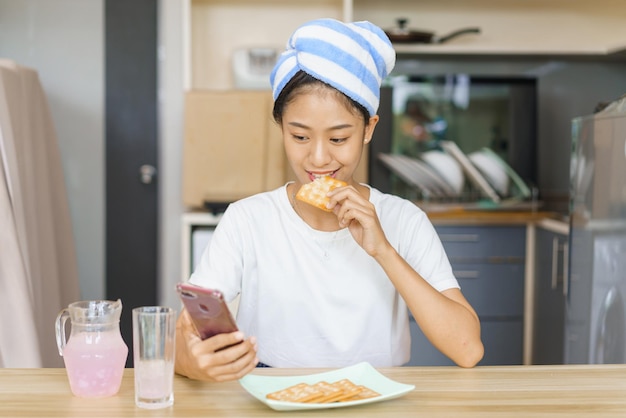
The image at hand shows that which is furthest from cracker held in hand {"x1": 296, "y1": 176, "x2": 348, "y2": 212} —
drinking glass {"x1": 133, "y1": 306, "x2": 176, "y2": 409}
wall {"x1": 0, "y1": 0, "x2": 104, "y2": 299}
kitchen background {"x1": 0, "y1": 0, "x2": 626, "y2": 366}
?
wall {"x1": 0, "y1": 0, "x2": 104, "y2": 299}

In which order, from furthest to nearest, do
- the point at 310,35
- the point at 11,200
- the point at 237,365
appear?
the point at 11,200 → the point at 310,35 → the point at 237,365

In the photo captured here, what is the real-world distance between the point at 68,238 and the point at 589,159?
1.86m

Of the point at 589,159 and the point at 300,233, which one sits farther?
the point at 589,159

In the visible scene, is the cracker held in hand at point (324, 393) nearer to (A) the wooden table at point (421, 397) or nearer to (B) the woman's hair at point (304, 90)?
(A) the wooden table at point (421, 397)

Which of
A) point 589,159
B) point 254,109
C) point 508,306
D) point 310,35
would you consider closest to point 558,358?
point 508,306

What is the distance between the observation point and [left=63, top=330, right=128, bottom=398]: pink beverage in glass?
1.18m

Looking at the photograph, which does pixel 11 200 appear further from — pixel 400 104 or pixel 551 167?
pixel 551 167

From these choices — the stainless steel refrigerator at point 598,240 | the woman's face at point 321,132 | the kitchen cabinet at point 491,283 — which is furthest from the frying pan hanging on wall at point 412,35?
the woman's face at point 321,132

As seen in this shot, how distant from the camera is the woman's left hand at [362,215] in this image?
4.76 ft

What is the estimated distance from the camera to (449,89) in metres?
3.88

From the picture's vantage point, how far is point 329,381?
124 cm

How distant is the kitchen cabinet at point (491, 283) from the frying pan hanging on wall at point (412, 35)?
0.86m

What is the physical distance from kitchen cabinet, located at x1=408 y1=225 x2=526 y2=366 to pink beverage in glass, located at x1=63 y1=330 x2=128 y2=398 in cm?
238

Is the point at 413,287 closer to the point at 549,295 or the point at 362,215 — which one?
the point at 362,215
